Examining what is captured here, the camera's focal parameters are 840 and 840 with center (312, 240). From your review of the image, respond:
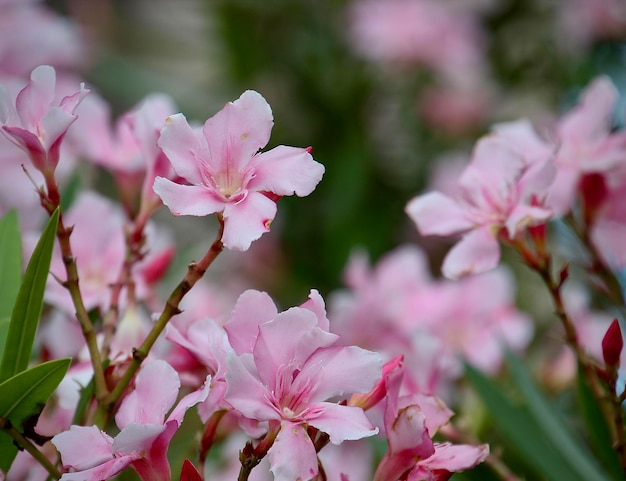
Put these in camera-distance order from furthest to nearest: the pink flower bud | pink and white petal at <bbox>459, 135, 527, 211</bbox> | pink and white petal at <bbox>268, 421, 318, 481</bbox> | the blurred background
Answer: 1. the blurred background
2. pink and white petal at <bbox>459, 135, 527, 211</bbox>
3. the pink flower bud
4. pink and white petal at <bbox>268, 421, 318, 481</bbox>

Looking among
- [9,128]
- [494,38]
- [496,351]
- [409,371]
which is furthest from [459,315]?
[494,38]

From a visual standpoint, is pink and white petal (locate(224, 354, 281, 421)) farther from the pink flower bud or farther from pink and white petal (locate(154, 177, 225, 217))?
the pink flower bud

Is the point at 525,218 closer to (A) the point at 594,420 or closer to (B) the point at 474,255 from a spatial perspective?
(B) the point at 474,255

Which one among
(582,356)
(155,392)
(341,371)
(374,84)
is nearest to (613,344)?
(582,356)

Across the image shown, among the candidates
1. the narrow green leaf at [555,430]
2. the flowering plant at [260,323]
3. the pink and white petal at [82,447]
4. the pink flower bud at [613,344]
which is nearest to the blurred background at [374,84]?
the flowering plant at [260,323]

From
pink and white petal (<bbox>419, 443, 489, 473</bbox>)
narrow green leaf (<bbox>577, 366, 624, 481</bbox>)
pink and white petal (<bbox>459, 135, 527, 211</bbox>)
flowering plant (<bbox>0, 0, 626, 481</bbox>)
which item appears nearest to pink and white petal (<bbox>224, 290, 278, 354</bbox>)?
flowering plant (<bbox>0, 0, 626, 481</bbox>)

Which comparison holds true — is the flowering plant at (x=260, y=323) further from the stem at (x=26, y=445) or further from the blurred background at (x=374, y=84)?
the blurred background at (x=374, y=84)
